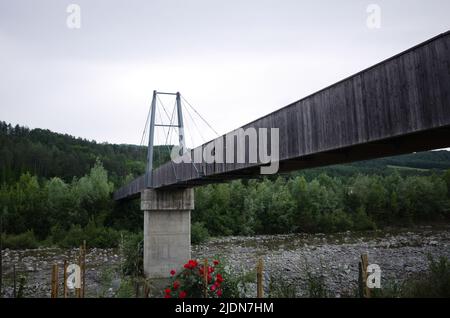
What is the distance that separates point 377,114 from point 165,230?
45.1ft

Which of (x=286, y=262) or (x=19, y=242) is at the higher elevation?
(x=19, y=242)

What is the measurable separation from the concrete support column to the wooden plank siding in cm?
974

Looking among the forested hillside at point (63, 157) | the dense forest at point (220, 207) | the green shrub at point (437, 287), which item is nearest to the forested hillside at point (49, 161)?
the forested hillside at point (63, 157)

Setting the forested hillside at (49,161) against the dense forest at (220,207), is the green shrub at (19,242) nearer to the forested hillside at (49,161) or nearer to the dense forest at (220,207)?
the dense forest at (220,207)

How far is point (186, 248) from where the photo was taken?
1842 centimetres

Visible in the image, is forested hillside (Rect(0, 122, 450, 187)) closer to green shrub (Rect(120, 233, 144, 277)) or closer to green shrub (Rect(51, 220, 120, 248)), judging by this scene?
green shrub (Rect(51, 220, 120, 248))

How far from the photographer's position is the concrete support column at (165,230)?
17859 mm

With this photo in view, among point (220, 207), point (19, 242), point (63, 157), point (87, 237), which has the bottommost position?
point (19, 242)

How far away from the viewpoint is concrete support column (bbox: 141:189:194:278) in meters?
17.9

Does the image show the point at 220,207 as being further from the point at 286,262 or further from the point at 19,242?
the point at 286,262

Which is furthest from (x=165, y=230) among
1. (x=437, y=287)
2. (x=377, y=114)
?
(x=377, y=114)

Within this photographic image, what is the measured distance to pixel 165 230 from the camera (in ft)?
59.9
